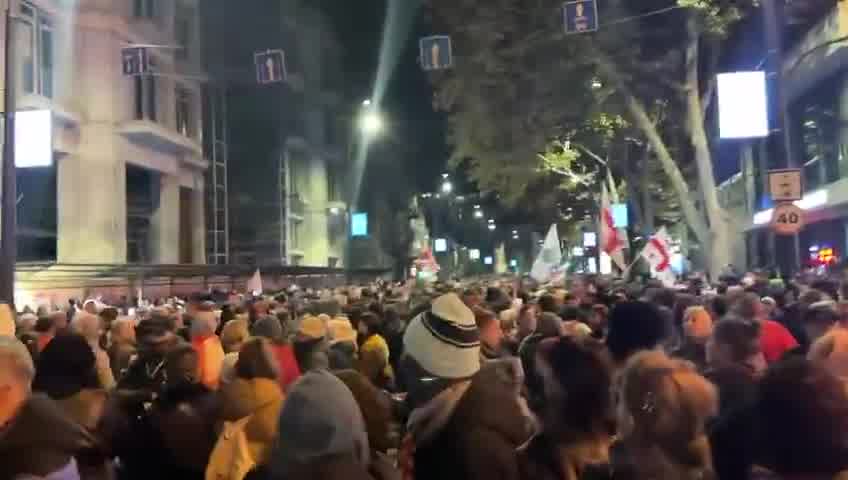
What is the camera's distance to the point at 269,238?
5400cm

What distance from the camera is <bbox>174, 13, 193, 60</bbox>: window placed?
39438mm

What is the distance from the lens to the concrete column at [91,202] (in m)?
31.2

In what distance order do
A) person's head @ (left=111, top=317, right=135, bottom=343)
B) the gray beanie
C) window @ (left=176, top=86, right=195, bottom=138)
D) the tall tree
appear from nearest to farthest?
the gray beanie
person's head @ (left=111, top=317, right=135, bottom=343)
the tall tree
window @ (left=176, top=86, right=195, bottom=138)

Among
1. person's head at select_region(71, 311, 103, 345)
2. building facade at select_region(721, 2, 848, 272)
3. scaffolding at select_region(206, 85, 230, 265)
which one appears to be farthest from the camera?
scaffolding at select_region(206, 85, 230, 265)

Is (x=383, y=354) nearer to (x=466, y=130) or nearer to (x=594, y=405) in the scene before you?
(x=594, y=405)

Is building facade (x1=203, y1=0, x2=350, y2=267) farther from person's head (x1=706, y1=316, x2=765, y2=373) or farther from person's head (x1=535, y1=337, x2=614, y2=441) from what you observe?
person's head (x1=535, y1=337, x2=614, y2=441)

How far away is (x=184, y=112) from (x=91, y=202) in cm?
983

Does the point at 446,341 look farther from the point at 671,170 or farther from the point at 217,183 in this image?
the point at 217,183

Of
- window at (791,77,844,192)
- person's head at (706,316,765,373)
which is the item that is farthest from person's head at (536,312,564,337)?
window at (791,77,844,192)

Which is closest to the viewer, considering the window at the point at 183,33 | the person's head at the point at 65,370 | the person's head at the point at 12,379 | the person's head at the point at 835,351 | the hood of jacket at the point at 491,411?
the hood of jacket at the point at 491,411

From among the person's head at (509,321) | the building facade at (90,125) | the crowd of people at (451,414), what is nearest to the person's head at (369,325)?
the person's head at (509,321)

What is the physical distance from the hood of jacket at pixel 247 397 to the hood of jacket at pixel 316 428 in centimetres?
123

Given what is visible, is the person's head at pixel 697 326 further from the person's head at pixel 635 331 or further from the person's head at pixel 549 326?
the person's head at pixel 635 331

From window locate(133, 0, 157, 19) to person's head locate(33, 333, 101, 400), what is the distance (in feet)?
104
